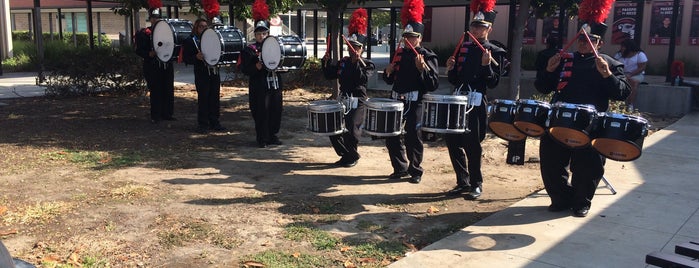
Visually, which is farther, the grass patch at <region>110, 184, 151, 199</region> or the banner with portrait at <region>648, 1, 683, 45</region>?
the banner with portrait at <region>648, 1, 683, 45</region>

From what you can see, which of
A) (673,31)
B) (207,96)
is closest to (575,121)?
(207,96)

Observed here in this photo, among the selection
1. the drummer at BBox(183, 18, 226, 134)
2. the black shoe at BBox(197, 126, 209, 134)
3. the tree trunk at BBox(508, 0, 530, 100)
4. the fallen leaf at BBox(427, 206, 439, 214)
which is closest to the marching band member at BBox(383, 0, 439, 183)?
the fallen leaf at BBox(427, 206, 439, 214)

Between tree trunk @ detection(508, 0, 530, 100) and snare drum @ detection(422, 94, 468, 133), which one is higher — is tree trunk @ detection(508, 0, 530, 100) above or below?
above

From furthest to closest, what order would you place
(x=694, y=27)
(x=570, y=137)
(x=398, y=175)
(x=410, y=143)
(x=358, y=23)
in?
1. (x=694, y=27)
2. (x=358, y=23)
3. (x=398, y=175)
4. (x=410, y=143)
5. (x=570, y=137)

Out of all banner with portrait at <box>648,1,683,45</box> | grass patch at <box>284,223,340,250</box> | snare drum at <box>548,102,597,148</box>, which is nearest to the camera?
grass patch at <box>284,223,340,250</box>

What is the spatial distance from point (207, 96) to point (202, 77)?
1.05ft

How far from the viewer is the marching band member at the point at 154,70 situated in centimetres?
1040

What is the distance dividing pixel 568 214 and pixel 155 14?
7.91m

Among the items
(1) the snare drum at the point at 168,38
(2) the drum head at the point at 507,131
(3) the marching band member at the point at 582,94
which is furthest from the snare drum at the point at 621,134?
(1) the snare drum at the point at 168,38

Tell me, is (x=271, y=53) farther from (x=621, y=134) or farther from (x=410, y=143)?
(x=621, y=134)

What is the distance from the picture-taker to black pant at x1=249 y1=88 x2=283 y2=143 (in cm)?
858

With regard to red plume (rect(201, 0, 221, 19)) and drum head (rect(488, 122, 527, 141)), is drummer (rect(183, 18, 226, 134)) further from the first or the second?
drum head (rect(488, 122, 527, 141))

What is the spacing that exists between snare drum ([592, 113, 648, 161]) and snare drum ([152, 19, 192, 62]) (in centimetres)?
710

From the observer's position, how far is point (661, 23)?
73.5 feet
